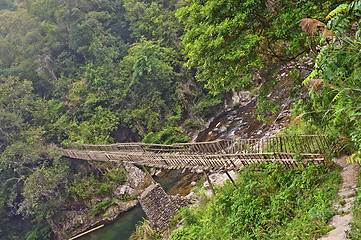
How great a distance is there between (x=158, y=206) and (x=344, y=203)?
8.41 m

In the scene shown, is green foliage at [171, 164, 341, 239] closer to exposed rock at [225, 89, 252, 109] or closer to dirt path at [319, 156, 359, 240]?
dirt path at [319, 156, 359, 240]

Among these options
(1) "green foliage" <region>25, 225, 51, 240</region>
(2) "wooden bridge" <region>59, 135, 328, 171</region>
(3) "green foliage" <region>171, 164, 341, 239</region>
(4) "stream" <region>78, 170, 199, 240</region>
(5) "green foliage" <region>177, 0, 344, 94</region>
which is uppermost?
(5) "green foliage" <region>177, 0, 344, 94</region>

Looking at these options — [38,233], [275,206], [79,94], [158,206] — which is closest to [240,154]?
[275,206]

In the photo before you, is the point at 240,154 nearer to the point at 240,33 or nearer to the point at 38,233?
the point at 240,33

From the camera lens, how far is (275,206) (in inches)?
233

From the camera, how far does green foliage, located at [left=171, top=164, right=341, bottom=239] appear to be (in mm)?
4840

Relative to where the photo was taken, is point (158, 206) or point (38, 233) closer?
point (158, 206)

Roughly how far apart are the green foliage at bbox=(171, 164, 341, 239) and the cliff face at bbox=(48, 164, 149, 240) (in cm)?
926

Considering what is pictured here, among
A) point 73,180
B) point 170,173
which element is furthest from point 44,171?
point 170,173

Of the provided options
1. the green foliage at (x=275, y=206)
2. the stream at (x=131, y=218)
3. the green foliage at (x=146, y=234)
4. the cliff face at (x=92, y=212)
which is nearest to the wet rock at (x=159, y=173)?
the stream at (x=131, y=218)

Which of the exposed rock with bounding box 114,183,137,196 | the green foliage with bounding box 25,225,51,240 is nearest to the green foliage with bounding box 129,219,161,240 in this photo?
the exposed rock with bounding box 114,183,137,196

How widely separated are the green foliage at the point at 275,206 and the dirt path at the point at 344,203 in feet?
0.50

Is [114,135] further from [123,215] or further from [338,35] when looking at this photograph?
[338,35]

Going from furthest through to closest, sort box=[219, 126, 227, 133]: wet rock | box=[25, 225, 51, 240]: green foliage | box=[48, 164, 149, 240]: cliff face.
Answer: box=[219, 126, 227, 133]: wet rock < box=[25, 225, 51, 240]: green foliage < box=[48, 164, 149, 240]: cliff face
